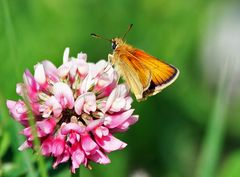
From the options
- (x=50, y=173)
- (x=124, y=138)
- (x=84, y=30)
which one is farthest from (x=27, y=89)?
(x=84, y=30)

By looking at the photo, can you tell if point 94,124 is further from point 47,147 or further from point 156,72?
point 156,72

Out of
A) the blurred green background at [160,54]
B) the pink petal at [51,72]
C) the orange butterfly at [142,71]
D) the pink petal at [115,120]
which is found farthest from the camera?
the blurred green background at [160,54]

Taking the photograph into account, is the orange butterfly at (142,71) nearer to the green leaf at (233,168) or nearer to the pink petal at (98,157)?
the pink petal at (98,157)

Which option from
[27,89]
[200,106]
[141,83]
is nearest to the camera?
[27,89]

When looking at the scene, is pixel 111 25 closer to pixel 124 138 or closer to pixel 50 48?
pixel 50 48

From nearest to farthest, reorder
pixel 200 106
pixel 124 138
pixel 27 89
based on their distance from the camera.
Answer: pixel 27 89
pixel 124 138
pixel 200 106

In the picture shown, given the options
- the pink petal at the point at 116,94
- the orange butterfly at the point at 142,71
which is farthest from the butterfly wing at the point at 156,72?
the pink petal at the point at 116,94

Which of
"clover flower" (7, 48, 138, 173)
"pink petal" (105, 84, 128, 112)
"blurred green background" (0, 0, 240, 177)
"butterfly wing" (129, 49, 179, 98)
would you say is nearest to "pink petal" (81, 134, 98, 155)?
"clover flower" (7, 48, 138, 173)

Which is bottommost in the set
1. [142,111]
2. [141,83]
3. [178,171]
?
[178,171]
